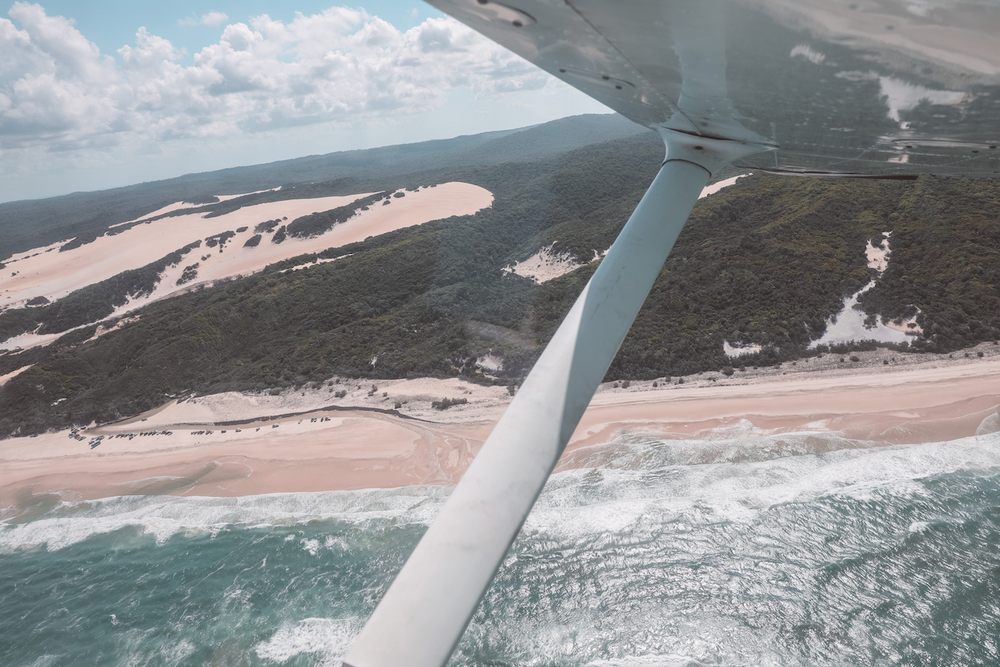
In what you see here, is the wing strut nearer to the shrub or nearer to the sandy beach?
the sandy beach

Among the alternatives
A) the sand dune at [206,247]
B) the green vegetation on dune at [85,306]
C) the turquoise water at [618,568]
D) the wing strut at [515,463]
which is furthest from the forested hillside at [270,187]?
the wing strut at [515,463]

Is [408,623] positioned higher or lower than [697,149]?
lower

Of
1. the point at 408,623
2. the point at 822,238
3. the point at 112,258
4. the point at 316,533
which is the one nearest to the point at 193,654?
the point at 316,533

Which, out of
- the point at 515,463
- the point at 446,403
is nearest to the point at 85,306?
the point at 446,403

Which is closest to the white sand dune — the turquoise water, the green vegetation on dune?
the green vegetation on dune

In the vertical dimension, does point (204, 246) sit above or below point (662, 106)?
above

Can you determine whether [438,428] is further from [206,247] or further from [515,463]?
[206,247]

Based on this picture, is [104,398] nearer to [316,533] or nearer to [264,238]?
[316,533]
